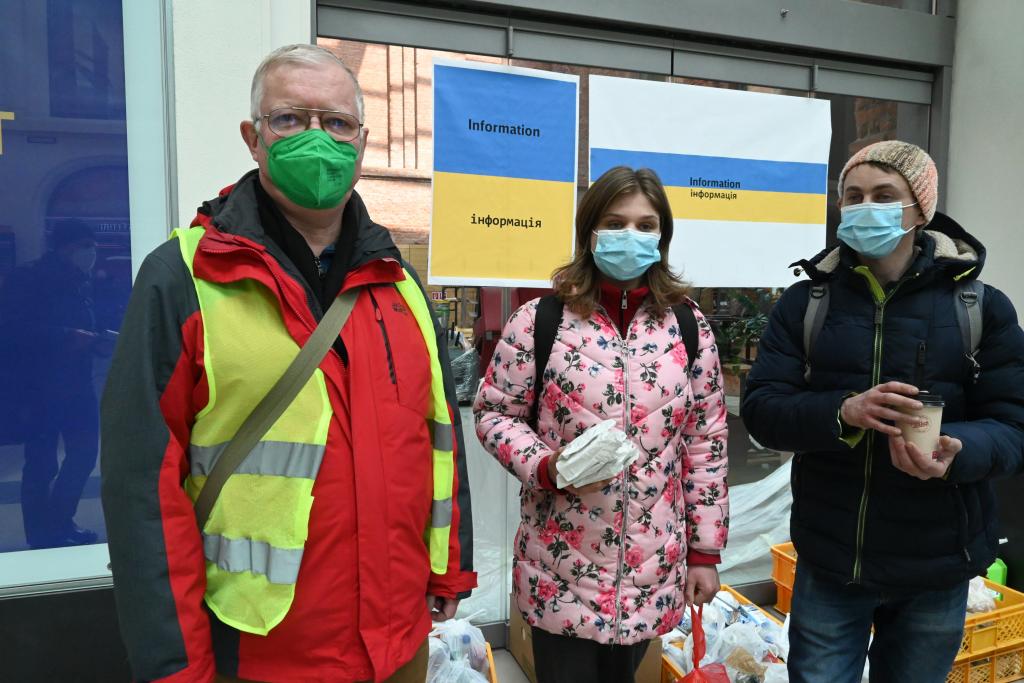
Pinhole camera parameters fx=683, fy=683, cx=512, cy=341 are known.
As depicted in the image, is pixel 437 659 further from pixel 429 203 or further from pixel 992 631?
pixel 992 631

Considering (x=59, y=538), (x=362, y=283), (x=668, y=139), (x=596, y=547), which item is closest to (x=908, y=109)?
(x=668, y=139)

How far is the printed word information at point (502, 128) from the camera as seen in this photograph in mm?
3172

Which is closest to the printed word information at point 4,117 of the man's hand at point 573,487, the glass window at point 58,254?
the glass window at point 58,254

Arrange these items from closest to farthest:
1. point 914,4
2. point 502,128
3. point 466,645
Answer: point 466,645 < point 502,128 < point 914,4

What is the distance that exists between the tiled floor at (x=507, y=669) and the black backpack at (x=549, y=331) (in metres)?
1.84

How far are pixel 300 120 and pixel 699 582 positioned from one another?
1629 millimetres

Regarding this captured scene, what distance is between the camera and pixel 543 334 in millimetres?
1936

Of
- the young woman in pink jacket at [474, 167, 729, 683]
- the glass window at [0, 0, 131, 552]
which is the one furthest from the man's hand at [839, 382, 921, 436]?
the glass window at [0, 0, 131, 552]

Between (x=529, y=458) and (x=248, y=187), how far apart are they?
3.17 ft

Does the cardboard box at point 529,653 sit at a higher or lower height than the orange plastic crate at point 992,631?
lower

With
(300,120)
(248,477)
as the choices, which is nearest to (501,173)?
(300,120)

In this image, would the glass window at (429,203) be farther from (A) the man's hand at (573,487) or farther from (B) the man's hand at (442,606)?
(B) the man's hand at (442,606)

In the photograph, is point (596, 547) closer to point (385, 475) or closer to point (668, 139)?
point (385, 475)

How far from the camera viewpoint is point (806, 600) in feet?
6.71
